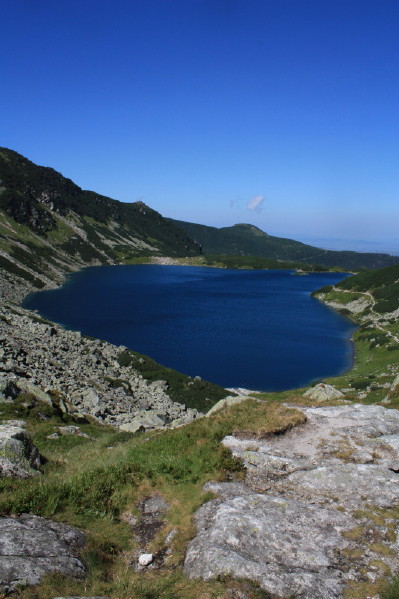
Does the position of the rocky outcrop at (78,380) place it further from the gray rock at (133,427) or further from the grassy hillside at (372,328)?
the grassy hillside at (372,328)

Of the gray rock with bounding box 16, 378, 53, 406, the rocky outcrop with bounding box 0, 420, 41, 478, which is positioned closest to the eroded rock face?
the rocky outcrop with bounding box 0, 420, 41, 478

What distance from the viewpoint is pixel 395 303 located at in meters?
123

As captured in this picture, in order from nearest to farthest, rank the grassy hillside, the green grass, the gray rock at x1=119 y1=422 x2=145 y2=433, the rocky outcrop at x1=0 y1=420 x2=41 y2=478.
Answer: the rocky outcrop at x1=0 y1=420 x2=41 y2=478, the gray rock at x1=119 y1=422 x2=145 y2=433, the green grass, the grassy hillside

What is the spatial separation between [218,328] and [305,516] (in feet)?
305

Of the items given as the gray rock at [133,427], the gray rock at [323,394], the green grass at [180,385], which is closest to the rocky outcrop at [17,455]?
the gray rock at [133,427]

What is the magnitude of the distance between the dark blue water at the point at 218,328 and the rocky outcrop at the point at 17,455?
53317 mm

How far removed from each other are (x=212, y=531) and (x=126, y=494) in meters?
3.39

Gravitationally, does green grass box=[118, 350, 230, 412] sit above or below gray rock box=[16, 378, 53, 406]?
below

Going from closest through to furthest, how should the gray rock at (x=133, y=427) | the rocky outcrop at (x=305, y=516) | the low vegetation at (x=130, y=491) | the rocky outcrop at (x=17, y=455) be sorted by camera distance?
the low vegetation at (x=130, y=491) < the rocky outcrop at (x=305, y=516) < the rocky outcrop at (x=17, y=455) < the gray rock at (x=133, y=427)

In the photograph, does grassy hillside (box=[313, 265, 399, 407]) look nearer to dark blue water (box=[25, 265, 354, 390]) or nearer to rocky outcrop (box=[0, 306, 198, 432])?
dark blue water (box=[25, 265, 354, 390])

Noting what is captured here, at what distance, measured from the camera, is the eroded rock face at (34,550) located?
7621 mm

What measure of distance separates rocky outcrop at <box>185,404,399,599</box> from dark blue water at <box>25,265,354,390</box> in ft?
166

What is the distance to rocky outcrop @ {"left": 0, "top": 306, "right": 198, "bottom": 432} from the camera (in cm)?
3134

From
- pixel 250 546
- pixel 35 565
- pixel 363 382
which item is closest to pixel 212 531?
pixel 250 546
